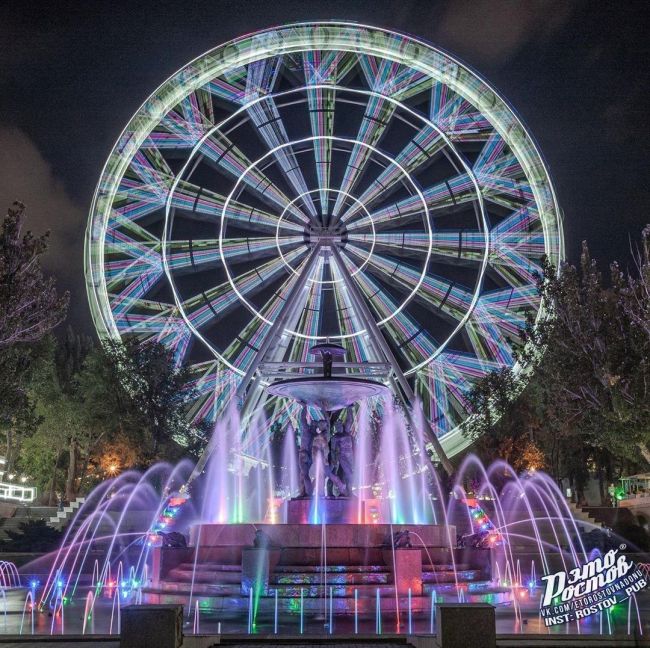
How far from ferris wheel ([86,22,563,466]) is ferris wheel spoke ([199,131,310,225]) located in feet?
0.21

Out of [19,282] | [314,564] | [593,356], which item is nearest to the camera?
[314,564]

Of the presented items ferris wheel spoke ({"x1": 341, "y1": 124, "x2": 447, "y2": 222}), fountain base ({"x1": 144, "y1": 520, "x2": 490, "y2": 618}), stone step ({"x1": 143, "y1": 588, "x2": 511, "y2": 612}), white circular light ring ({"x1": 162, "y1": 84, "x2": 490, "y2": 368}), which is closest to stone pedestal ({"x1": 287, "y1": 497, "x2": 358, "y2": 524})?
fountain base ({"x1": 144, "y1": 520, "x2": 490, "y2": 618})

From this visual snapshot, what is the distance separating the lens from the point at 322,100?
1121 inches

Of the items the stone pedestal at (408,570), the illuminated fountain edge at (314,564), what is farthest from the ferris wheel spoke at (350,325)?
the stone pedestal at (408,570)

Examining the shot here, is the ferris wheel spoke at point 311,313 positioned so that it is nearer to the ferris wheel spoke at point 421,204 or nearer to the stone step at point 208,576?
the ferris wheel spoke at point 421,204

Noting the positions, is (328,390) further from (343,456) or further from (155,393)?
(155,393)

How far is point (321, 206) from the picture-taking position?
27.3 metres

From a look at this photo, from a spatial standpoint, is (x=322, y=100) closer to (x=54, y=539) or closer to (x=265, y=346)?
(x=265, y=346)

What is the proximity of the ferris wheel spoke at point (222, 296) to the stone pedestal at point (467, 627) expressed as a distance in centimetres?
2115

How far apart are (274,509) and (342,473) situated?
8534 millimetres

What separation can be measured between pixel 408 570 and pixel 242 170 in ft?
59.2

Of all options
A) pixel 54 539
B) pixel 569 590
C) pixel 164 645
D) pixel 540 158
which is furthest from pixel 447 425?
pixel 164 645

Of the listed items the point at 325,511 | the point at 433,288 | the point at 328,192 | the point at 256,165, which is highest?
the point at 256,165

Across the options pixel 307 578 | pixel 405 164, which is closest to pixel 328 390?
pixel 307 578
